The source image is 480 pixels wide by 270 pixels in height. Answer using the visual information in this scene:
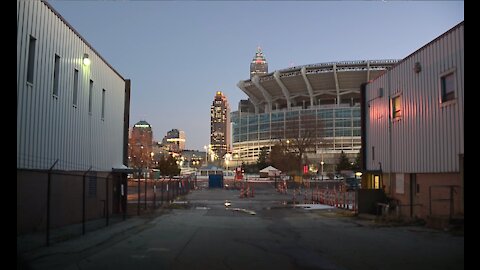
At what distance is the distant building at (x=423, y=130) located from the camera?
58.9 ft

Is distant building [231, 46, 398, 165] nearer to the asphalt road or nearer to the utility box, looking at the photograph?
the utility box

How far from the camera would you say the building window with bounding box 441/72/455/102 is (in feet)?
60.0

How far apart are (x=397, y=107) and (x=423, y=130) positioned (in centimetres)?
326

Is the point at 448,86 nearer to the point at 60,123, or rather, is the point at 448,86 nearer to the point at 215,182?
the point at 60,123

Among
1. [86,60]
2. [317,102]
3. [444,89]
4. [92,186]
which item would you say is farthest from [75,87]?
[317,102]

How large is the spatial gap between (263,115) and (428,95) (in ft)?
413

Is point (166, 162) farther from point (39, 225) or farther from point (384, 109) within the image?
point (39, 225)

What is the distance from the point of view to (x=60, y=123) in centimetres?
1777

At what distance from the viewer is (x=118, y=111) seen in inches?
1064

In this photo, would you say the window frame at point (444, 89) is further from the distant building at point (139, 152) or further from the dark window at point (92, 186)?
the distant building at point (139, 152)

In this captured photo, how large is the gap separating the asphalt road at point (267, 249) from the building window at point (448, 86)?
4.94 meters

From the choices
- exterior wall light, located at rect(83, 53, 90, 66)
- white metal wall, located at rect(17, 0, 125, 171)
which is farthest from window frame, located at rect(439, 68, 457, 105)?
white metal wall, located at rect(17, 0, 125, 171)

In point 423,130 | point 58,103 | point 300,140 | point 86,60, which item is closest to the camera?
point 58,103
